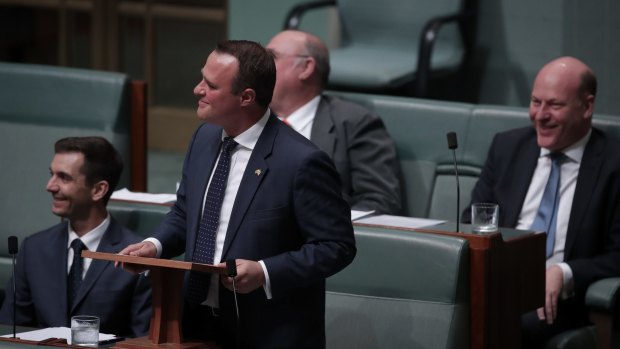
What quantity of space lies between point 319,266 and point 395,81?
249 centimetres

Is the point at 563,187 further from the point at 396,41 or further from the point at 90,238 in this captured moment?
the point at 396,41

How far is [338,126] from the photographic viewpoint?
4289 mm

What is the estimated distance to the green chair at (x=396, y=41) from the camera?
17.0 feet

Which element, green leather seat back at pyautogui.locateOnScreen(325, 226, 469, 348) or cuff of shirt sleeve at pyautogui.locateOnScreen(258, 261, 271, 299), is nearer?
cuff of shirt sleeve at pyautogui.locateOnScreen(258, 261, 271, 299)

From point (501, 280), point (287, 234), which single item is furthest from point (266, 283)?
point (501, 280)

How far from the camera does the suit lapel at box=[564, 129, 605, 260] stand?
12.5 feet

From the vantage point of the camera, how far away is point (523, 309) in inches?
136

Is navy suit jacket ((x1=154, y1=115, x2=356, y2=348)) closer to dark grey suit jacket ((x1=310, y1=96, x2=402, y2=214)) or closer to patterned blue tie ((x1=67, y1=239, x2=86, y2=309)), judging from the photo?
patterned blue tie ((x1=67, y1=239, x2=86, y2=309))

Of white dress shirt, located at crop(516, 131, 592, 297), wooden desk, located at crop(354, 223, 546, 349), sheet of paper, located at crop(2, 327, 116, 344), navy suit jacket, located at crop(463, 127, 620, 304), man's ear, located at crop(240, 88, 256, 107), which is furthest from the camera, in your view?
white dress shirt, located at crop(516, 131, 592, 297)

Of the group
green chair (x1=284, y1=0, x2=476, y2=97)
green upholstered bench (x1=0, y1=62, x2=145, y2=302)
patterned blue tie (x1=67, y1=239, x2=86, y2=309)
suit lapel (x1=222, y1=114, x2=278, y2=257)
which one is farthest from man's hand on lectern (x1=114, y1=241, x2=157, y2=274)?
green chair (x1=284, y1=0, x2=476, y2=97)

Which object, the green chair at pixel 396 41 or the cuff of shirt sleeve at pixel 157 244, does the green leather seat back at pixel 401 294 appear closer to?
the cuff of shirt sleeve at pixel 157 244

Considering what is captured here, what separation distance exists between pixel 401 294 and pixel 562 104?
91cm

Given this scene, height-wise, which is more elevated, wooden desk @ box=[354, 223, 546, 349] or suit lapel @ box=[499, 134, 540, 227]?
suit lapel @ box=[499, 134, 540, 227]

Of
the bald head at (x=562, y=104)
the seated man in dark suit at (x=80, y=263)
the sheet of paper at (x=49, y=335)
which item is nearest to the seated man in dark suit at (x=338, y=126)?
the bald head at (x=562, y=104)
